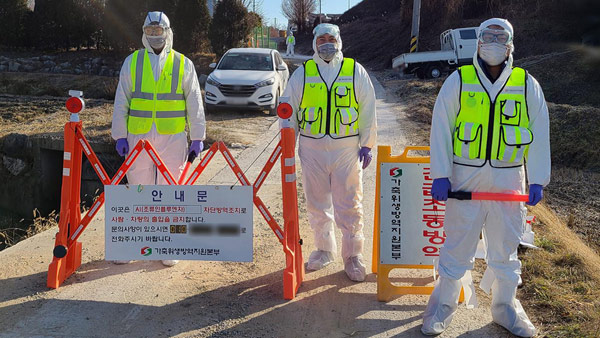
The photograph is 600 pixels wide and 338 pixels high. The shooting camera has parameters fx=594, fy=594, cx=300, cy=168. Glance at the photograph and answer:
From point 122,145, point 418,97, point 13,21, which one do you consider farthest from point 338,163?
point 13,21

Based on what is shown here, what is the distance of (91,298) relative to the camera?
486 centimetres

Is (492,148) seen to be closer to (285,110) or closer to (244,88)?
(285,110)

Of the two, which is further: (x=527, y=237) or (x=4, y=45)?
(x=4, y=45)

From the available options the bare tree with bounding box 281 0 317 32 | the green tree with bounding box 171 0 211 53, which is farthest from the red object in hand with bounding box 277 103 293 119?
the bare tree with bounding box 281 0 317 32

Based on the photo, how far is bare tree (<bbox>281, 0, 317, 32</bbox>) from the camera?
183 feet

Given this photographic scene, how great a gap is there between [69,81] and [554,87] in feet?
55.6

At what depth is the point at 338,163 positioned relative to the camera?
5.09 m

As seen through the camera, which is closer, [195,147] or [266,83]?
[195,147]

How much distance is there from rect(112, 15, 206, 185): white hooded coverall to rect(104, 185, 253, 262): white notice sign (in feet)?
1.99

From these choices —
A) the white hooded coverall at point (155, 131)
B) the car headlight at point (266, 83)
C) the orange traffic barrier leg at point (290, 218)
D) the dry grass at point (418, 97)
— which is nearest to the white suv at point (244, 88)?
the car headlight at point (266, 83)

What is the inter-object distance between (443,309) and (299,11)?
54.1m

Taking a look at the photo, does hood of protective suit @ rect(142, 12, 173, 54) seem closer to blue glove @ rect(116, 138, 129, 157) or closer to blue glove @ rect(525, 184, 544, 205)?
blue glove @ rect(116, 138, 129, 157)

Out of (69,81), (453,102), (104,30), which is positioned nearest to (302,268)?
(453,102)

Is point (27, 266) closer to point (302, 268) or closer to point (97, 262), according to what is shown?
point (97, 262)
